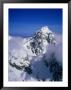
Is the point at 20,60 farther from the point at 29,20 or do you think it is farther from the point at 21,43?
the point at 29,20

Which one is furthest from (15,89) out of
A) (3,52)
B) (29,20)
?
(29,20)

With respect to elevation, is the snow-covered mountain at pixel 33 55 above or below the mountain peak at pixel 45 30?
below

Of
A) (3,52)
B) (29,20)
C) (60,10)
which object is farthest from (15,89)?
(60,10)

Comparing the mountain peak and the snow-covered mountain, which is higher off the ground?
the mountain peak

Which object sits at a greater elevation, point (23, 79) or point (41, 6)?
point (41, 6)

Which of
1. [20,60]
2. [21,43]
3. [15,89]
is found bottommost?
[15,89]

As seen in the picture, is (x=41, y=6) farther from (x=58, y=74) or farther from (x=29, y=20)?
(x=58, y=74)

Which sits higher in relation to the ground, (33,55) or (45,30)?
(45,30)
